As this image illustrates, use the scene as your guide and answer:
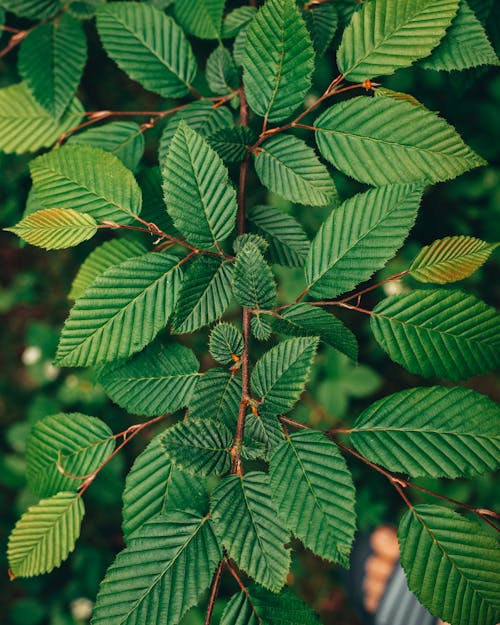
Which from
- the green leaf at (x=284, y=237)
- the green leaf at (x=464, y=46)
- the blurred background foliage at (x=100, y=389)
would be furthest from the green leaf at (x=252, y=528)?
the blurred background foliage at (x=100, y=389)

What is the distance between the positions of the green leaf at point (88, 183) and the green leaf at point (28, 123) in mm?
161

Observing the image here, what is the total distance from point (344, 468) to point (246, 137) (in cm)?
46

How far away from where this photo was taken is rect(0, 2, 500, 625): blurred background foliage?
4.93 feet

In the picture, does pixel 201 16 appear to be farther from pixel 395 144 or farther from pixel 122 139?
pixel 395 144

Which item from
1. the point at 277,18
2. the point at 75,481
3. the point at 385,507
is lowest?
the point at 385,507

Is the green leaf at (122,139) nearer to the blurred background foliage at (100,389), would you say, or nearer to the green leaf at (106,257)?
the green leaf at (106,257)

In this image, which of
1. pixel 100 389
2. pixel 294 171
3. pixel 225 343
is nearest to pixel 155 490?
pixel 225 343

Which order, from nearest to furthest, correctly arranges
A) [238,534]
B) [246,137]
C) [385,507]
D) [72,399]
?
[238,534]
[246,137]
[385,507]
[72,399]

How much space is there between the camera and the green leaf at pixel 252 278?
1.81 feet

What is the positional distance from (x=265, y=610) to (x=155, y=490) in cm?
21

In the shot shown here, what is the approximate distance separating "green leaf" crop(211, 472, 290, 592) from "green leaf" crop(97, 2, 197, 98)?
2.06 ft

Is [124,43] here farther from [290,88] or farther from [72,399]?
[72,399]

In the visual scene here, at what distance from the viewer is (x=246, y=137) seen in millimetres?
667

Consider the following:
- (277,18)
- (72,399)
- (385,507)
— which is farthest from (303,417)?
(277,18)
